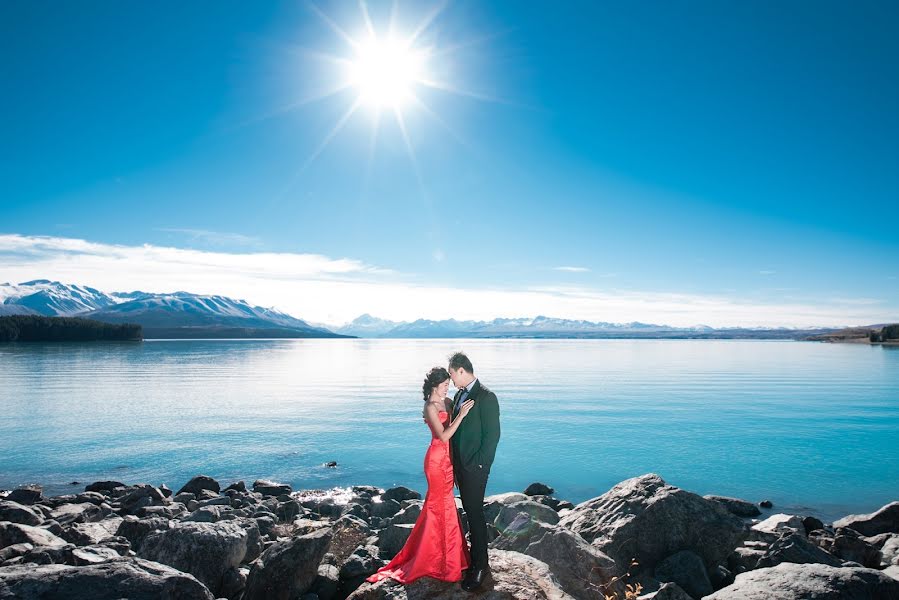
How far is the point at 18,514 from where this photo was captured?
45.9 feet

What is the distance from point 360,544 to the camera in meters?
12.2

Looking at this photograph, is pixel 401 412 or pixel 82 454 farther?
pixel 401 412

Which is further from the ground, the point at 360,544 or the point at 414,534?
the point at 414,534

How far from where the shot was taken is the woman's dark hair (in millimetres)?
7805

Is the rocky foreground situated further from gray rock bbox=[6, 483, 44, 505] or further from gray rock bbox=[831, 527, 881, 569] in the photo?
gray rock bbox=[6, 483, 44, 505]

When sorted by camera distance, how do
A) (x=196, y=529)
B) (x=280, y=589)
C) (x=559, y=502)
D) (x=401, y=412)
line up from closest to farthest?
1. (x=280, y=589)
2. (x=196, y=529)
3. (x=559, y=502)
4. (x=401, y=412)

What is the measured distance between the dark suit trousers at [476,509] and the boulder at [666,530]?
3.98m

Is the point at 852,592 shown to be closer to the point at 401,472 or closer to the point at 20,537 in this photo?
the point at 20,537

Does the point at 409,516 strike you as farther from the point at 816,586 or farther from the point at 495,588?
the point at 816,586

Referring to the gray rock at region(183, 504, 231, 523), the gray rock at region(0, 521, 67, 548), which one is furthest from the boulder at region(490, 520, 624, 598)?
the gray rock at region(0, 521, 67, 548)

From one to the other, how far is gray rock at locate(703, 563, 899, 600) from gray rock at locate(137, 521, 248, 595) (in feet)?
25.5

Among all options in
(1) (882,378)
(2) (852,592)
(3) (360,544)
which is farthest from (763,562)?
(1) (882,378)

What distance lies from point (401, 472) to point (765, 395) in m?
39.6

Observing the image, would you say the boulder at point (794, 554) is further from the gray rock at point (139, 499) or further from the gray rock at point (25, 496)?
the gray rock at point (25, 496)
